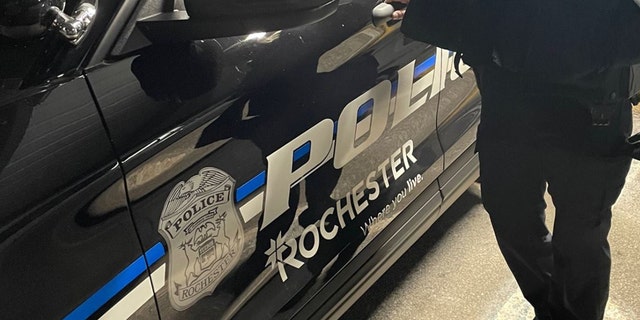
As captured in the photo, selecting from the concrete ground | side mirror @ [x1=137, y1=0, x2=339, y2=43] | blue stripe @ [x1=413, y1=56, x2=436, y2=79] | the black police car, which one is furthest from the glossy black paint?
the concrete ground

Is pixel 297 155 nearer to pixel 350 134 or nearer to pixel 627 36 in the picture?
pixel 350 134

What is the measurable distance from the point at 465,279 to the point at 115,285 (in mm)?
1405

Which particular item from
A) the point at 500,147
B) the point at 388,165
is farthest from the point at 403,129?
the point at 500,147

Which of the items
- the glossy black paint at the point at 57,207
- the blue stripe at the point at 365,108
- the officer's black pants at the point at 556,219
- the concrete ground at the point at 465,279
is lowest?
the concrete ground at the point at 465,279

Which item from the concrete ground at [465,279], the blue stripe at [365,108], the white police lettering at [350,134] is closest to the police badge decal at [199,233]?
the white police lettering at [350,134]

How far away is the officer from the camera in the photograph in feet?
4.76

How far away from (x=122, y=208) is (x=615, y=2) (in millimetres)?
931

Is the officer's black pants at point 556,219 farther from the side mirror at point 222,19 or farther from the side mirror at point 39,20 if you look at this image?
the side mirror at point 39,20

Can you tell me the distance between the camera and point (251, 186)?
4.33 feet

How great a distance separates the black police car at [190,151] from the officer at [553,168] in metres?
0.27

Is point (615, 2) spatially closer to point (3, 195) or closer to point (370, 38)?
point (370, 38)

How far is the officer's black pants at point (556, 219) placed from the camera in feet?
5.12

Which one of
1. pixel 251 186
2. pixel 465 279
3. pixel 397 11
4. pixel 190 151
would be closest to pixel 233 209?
pixel 251 186

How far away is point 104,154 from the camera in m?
1.08
